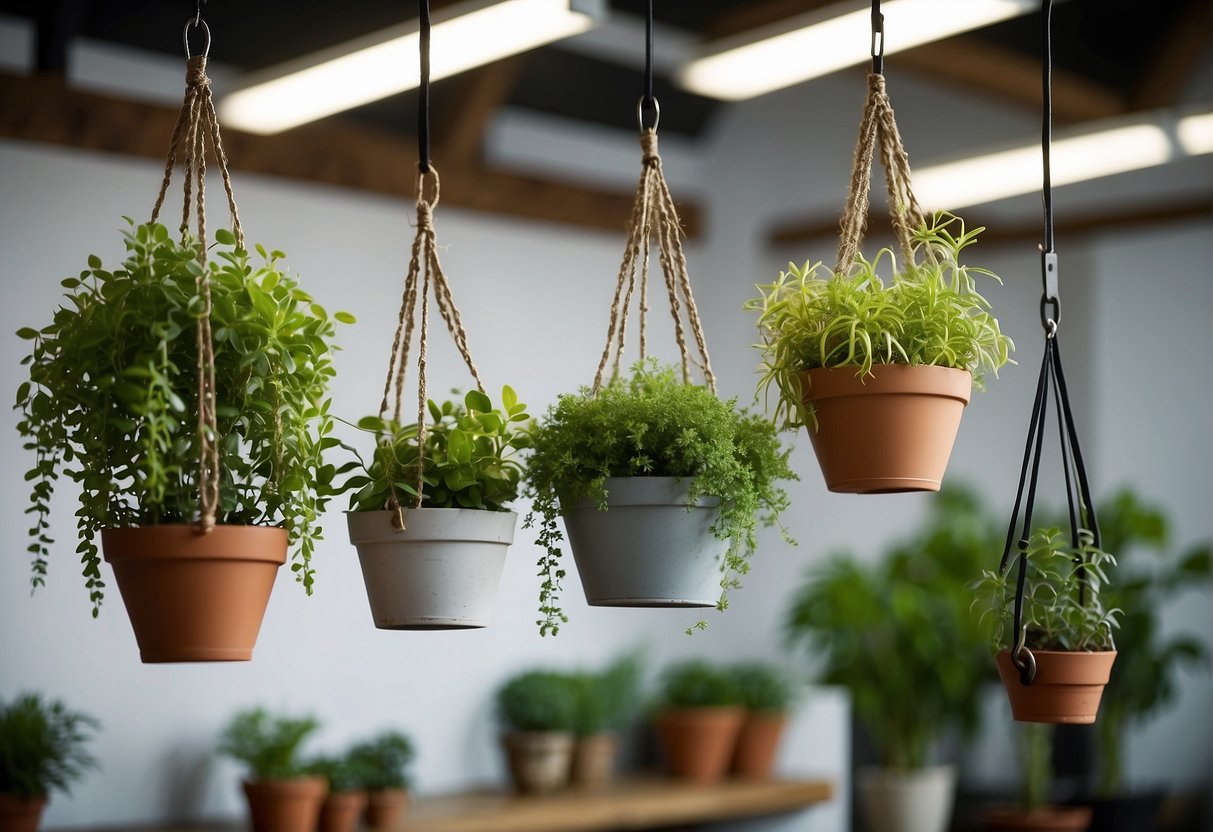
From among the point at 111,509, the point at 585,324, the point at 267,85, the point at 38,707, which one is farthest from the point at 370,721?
the point at 111,509

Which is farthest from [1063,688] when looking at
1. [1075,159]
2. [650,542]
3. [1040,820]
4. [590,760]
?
[1040,820]

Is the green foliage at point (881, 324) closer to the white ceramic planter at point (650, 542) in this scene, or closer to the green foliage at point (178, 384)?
the white ceramic planter at point (650, 542)

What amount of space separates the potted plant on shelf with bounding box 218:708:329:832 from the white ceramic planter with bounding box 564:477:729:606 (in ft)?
6.81

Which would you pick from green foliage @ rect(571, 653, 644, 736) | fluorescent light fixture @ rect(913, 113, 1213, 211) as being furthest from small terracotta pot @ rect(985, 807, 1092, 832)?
fluorescent light fixture @ rect(913, 113, 1213, 211)

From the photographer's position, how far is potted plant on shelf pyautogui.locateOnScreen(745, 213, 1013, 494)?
A: 1581 mm

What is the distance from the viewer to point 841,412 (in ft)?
5.24

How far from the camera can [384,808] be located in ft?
11.7

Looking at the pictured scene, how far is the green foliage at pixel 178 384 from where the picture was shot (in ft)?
4.91

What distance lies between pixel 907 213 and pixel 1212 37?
13.6 ft

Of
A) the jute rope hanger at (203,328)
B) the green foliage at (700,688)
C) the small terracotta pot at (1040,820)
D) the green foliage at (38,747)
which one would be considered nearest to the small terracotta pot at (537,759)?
the green foliage at (700,688)

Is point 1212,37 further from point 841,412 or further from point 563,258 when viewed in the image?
point 841,412

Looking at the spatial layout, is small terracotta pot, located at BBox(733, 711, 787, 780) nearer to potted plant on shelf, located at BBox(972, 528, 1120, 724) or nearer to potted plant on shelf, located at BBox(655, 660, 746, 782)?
potted plant on shelf, located at BBox(655, 660, 746, 782)

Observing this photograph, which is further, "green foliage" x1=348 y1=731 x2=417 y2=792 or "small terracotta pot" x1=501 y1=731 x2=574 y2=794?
"small terracotta pot" x1=501 y1=731 x2=574 y2=794

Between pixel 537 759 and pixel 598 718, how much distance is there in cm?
26
